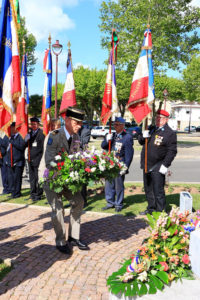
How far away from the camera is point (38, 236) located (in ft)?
17.5

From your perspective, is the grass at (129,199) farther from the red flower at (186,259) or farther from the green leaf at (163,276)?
the green leaf at (163,276)

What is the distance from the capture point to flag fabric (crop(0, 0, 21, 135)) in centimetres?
448

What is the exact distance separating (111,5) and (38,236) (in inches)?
856

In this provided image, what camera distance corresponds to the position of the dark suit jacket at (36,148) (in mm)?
7898

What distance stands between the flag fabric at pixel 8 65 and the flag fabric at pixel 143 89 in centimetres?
291

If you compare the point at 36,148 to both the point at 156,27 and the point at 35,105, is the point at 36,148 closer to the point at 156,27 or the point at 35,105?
the point at 156,27

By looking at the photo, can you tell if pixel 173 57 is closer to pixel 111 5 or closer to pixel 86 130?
pixel 111 5

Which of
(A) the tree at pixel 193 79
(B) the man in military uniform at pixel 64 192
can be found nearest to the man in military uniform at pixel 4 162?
(B) the man in military uniform at pixel 64 192

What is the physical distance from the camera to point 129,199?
26.6 ft

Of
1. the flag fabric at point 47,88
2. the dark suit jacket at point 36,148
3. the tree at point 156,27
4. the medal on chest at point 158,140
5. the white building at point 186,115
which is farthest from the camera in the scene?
the white building at point 186,115

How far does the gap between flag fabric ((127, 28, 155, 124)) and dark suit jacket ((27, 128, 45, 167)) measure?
2.82 m

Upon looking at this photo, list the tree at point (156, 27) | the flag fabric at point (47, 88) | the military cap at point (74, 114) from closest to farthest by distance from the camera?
1. the military cap at point (74, 114)
2. the flag fabric at point (47, 88)
3. the tree at point (156, 27)

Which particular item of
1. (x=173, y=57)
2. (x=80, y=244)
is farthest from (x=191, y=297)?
(x=173, y=57)

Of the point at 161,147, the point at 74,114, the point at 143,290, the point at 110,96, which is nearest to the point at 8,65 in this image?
the point at 74,114
